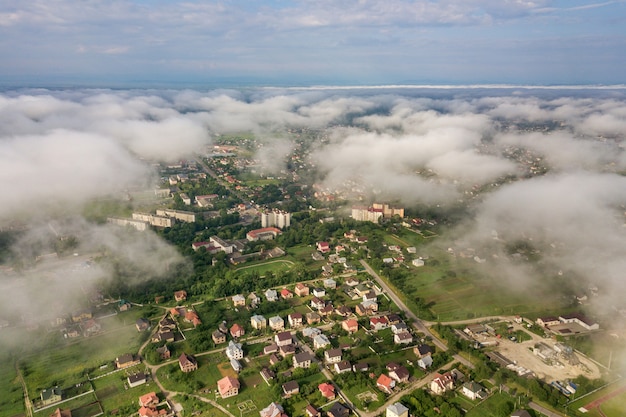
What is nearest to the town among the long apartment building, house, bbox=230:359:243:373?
house, bbox=230:359:243:373

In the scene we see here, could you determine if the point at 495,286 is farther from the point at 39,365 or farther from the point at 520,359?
the point at 39,365

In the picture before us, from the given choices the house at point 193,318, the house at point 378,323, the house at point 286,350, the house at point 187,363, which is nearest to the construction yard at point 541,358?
the house at point 378,323

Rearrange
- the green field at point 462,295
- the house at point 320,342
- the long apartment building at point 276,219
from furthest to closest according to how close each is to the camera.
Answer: the long apartment building at point 276,219 → the green field at point 462,295 → the house at point 320,342

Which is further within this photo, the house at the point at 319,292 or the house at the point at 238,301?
the house at the point at 319,292

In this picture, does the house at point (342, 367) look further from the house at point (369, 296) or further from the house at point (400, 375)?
the house at point (369, 296)

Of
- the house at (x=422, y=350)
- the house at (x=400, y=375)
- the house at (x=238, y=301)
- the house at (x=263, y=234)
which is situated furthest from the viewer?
the house at (x=263, y=234)

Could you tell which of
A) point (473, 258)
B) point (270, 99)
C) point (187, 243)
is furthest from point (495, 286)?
point (270, 99)
